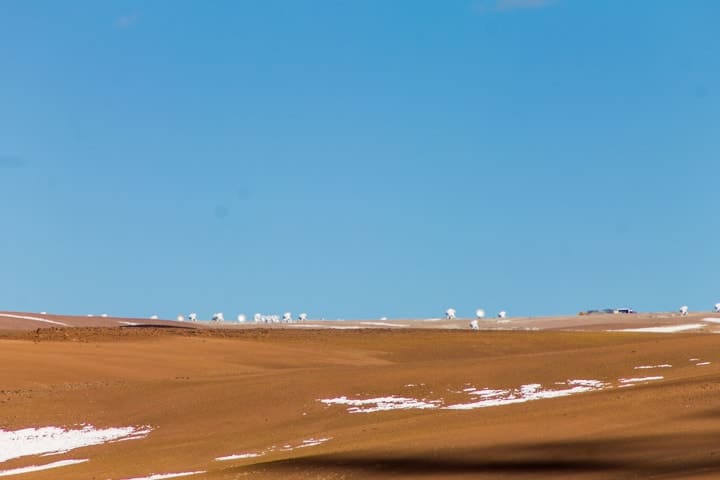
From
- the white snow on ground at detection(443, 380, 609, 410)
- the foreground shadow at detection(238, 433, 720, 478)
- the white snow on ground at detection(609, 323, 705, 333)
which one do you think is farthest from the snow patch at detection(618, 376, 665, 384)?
the white snow on ground at detection(609, 323, 705, 333)

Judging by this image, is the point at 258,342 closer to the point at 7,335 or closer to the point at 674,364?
the point at 7,335

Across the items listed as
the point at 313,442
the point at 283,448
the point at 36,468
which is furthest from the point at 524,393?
the point at 36,468

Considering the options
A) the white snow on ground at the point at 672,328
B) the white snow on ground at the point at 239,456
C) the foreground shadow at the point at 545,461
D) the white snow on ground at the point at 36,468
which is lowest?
the white snow on ground at the point at 36,468

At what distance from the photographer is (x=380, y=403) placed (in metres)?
40.9

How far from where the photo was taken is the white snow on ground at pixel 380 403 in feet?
130

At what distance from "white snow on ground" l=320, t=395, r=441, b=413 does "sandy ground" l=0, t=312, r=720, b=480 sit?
0.33 feet

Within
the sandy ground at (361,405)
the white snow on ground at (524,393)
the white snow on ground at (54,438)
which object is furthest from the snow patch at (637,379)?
the white snow on ground at (54,438)

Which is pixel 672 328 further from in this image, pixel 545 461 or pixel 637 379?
pixel 545 461

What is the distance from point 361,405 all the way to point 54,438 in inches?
394

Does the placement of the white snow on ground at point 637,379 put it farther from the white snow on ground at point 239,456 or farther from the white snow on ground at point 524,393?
the white snow on ground at point 239,456

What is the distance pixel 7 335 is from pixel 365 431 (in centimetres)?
3892

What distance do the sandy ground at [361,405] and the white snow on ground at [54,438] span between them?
301 mm

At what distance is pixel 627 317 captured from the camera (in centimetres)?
10269

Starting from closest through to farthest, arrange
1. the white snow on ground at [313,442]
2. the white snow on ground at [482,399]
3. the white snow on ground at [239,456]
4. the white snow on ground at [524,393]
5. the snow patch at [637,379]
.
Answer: the white snow on ground at [239,456] → the white snow on ground at [313,442] → the white snow on ground at [524,393] → the white snow on ground at [482,399] → the snow patch at [637,379]
